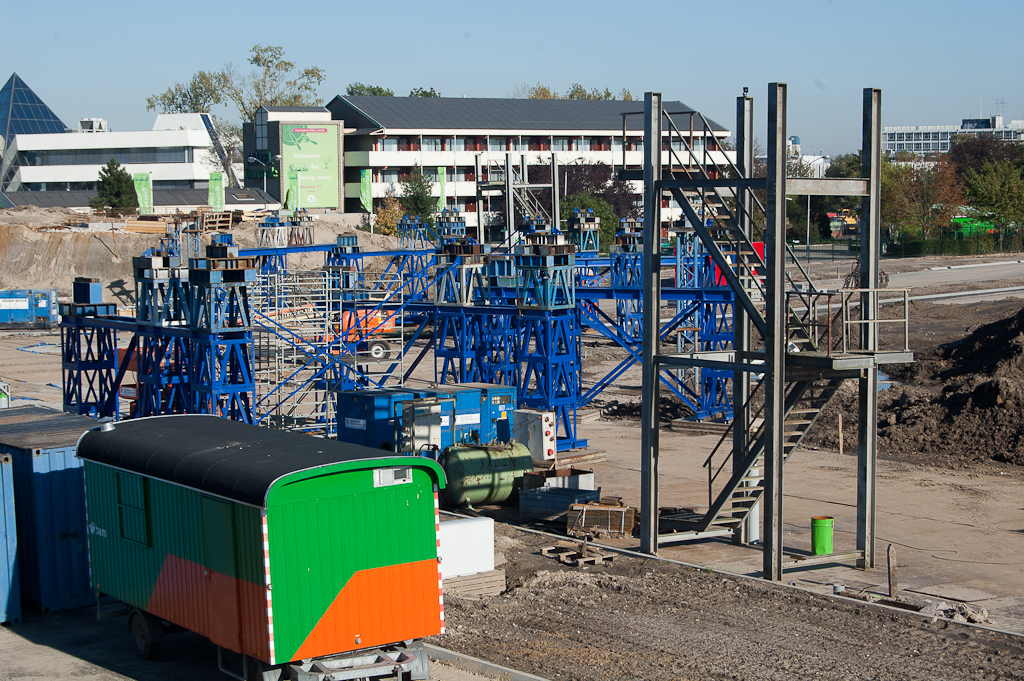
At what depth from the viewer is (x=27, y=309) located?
5859 centimetres

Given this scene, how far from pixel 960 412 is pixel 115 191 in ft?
237

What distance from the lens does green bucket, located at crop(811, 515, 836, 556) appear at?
17.6 m

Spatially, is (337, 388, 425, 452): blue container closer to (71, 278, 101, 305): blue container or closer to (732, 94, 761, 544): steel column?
(732, 94, 761, 544): steel column

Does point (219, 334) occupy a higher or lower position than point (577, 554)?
higher

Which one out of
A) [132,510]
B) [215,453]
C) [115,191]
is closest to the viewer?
[215,453]

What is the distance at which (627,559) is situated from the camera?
17.5 metres

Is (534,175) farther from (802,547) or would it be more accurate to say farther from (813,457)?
(802,547)

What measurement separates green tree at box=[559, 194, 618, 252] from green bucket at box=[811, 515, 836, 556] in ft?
204

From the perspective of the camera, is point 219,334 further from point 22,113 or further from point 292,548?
point 22,113

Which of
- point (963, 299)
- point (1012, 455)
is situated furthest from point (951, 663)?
point (963, 299)

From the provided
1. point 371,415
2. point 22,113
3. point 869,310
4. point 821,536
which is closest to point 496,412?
point 371,415

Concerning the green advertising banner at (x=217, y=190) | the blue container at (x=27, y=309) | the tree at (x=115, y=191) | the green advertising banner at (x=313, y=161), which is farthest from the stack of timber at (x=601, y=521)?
the green advertising banner at (x=313, y=161)

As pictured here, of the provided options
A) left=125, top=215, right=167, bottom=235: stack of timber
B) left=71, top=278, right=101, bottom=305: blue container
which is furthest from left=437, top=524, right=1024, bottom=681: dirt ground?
left=125, top=215, right=167, bottom=235: stack of timber

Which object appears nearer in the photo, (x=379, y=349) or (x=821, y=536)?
(x=821, y=536)
